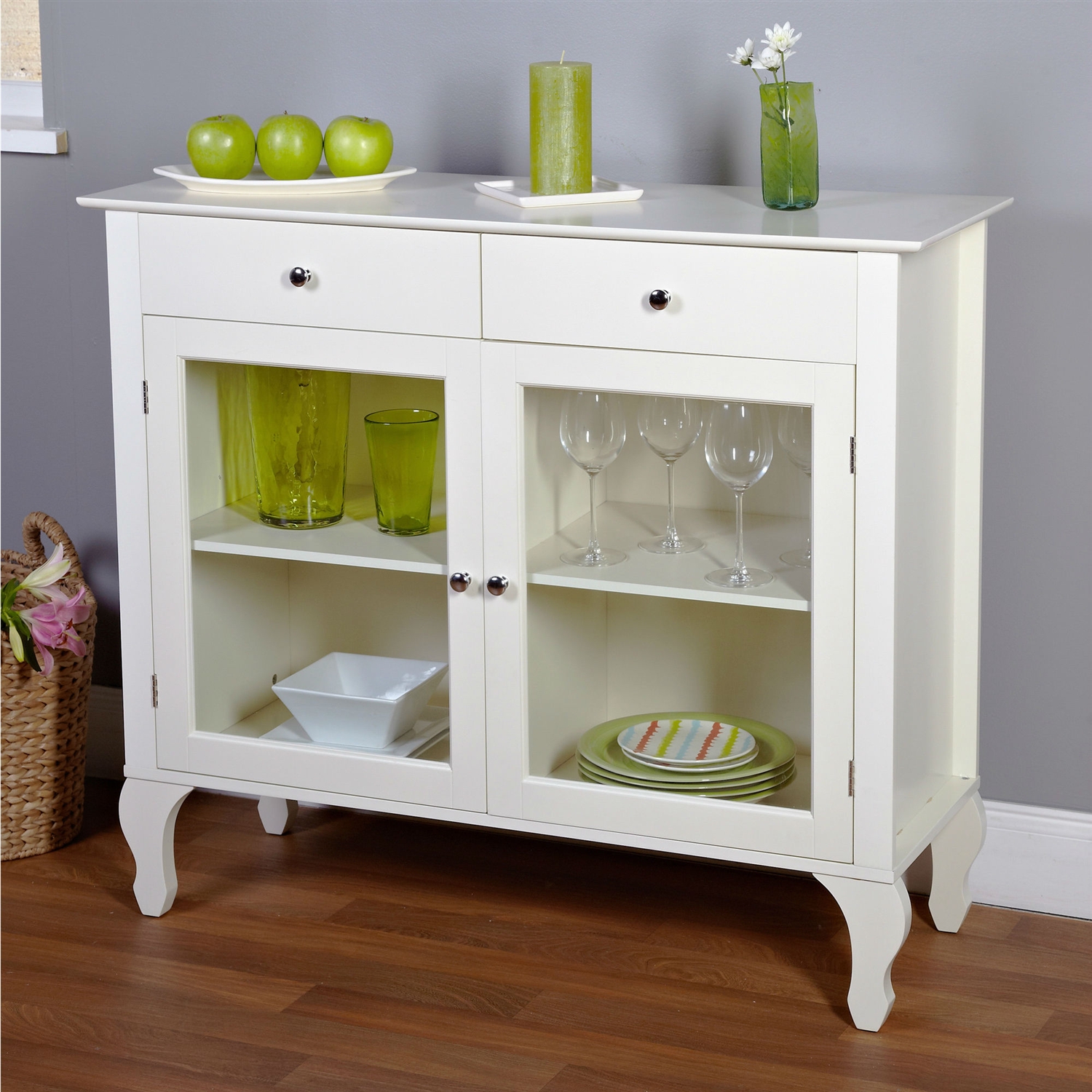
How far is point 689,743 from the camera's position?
6.59 ft

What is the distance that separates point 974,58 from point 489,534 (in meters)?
0.87

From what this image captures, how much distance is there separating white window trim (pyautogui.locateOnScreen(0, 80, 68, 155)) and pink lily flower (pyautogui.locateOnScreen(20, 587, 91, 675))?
0.74m

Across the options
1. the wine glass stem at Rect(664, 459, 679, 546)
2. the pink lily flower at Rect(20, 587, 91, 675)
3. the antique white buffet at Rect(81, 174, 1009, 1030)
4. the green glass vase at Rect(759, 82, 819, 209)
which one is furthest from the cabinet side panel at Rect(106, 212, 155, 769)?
the green glass vase at Rect(759, 82, 819, 209)

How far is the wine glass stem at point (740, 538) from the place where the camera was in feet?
6.16

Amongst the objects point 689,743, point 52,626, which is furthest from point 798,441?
point 52,626

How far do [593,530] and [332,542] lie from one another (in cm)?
34

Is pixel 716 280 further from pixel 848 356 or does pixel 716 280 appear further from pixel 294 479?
pixel 294 479

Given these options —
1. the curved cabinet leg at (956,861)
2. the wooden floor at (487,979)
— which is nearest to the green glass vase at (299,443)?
the wooden floor at (487,979)

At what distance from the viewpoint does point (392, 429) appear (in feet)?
6.64

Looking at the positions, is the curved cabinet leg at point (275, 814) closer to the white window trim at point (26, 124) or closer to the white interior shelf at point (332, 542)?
the white interior shelf at point (332, 542)

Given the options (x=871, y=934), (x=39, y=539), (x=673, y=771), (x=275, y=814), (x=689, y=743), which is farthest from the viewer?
(x=39, y=539)

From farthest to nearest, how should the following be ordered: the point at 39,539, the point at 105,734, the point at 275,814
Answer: the point at 105,734 → the point at 39,539 → the point at 275,814

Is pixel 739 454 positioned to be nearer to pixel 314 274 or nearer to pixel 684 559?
pixel 684 559

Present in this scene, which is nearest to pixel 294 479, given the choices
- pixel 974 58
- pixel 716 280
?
pixel 716 280
